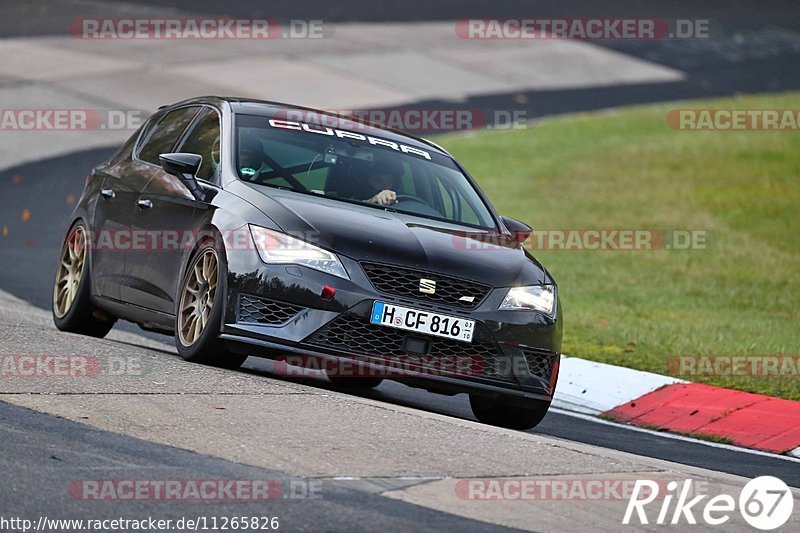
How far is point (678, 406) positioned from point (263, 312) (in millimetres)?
3510

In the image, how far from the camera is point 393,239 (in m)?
8.53

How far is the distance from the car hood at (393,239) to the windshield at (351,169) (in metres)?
A: 0.24

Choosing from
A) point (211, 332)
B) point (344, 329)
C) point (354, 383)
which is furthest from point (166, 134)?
point (344, 329)

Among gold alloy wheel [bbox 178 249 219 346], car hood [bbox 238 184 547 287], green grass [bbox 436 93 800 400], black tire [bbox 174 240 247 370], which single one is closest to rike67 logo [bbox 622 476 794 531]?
car hood [bbox 238 184 547 287]

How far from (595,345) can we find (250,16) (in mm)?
21218

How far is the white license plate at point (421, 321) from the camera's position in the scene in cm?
826

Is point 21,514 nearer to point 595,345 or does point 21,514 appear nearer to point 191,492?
point 191,492

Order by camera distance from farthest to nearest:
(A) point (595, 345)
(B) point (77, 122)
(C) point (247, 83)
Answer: (C) point (247, 83), (B) point (77, 122), (A) point (595, 345)

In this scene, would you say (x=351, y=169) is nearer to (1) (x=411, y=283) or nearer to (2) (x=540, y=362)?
(1) (x=411, y=283)

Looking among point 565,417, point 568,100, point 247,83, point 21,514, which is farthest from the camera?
point 568,100

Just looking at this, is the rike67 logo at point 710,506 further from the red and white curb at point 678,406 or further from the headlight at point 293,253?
the red and white curb at point 678,406

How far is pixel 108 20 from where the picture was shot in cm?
3059

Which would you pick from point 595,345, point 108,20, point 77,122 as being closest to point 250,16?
point 108,20

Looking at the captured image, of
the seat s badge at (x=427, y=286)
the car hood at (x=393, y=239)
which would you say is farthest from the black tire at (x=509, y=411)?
the seat s badge at (x=427, y=286)
